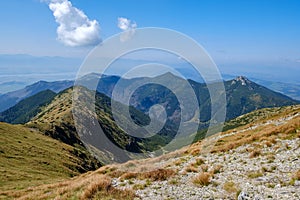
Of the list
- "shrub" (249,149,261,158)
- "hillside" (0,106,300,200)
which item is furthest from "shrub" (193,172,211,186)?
"shrub" (249,149,261,158)

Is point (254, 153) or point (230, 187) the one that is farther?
point (254, 153)

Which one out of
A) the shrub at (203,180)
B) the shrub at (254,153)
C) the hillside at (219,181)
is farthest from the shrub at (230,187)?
the shrub at (254,153)

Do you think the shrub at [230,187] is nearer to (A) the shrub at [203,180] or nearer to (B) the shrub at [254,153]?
(A) the shrub at [203,180]

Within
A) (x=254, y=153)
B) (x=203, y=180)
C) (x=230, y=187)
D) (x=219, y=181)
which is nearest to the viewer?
(x=230, y=187)

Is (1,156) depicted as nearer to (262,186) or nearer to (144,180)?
(144,180)

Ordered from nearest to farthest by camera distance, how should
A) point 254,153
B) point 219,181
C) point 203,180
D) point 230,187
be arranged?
point 230,187
point 203,180
point 219,181
point 254,153

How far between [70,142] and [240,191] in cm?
19238

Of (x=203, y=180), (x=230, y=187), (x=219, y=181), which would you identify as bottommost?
(x=219, y=181)

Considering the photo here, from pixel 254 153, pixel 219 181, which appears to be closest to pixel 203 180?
pixel 219 181

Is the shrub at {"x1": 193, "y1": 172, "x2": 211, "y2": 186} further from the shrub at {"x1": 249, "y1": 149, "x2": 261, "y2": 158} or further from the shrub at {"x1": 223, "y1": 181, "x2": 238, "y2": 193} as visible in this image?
the shrub at {"x1": 249, "y1": 149, "x2": 261, "y2": 158}

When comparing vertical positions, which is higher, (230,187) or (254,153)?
(230,187)

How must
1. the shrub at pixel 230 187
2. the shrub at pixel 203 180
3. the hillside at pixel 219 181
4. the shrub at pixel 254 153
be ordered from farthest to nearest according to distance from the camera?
the shrub at pixel 254 153, the shrub at pixel 203 180, the shrub at pixel 230 187, the hillside at pixel 219 181

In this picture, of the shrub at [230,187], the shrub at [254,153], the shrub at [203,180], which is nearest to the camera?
the shrub at [230,187]

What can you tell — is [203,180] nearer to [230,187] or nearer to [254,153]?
[230,187]
